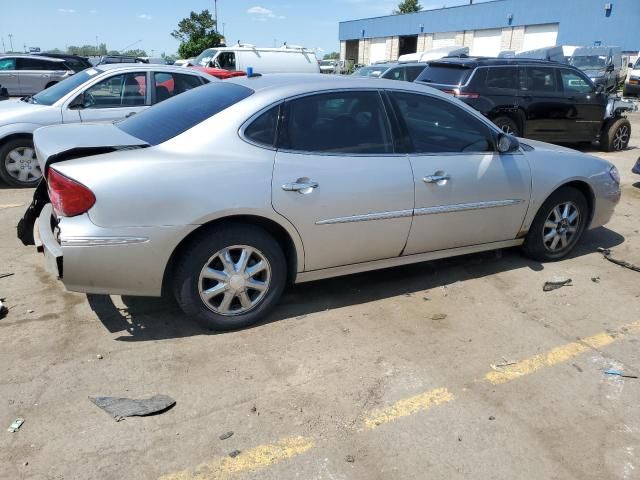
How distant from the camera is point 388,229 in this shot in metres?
3.89

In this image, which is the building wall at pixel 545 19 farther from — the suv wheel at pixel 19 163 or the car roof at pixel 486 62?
the suv wheel at pixel 19 163

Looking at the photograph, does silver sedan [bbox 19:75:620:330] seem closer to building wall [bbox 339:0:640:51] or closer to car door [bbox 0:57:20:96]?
car door [bbox 0:57:20:96]

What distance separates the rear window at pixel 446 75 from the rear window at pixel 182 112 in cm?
662

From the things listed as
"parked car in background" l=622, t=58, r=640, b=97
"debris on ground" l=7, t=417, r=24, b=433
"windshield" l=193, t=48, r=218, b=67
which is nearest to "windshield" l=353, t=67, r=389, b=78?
"windshield" l=193, t=48, r=218, b=67

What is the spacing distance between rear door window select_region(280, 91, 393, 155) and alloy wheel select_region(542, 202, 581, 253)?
6.25ft

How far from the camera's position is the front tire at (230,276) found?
132 inches

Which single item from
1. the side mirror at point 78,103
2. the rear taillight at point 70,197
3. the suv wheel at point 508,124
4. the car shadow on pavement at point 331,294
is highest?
the side mirror at point 78,103

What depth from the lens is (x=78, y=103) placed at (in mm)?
6934

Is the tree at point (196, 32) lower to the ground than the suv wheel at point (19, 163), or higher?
higher

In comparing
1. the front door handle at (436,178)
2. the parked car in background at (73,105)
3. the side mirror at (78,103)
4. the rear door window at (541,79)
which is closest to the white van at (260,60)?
the rear door window at (541,79)

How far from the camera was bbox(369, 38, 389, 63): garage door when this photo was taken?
5897cm

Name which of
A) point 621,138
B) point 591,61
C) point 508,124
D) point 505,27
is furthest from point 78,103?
point 505,27

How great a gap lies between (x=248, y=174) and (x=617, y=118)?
34.3 feet

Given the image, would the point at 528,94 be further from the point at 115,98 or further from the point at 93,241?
the point at 93,241
